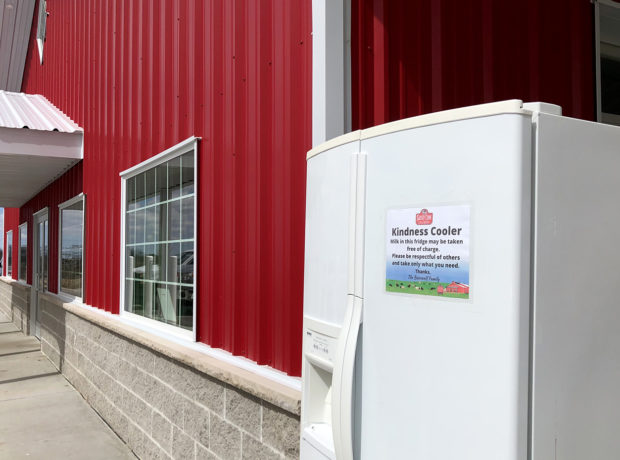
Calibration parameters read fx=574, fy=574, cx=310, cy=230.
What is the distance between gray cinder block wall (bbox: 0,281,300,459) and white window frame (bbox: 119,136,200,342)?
0.13 m

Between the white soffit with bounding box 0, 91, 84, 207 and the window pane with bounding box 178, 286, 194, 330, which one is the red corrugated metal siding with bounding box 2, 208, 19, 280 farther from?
the window pane with bounding box 178, 286, 194, 330

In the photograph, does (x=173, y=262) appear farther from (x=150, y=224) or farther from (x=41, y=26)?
(x=41, y=26)

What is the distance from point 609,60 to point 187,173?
3470 millimetres

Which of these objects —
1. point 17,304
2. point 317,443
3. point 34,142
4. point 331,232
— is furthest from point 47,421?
point 17,304

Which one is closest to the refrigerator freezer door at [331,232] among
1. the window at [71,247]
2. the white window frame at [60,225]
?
the white window frame at [60,225]

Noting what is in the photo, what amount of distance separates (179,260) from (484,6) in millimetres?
3119

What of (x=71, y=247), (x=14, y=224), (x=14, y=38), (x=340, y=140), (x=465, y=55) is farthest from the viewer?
(x=14, y=224)

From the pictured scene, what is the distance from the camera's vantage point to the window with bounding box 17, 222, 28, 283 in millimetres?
15391

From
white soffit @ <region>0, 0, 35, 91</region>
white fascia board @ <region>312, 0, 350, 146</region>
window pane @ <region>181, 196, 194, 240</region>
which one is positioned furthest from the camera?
white soffit @ <region>0, 0, 35, 91</region>

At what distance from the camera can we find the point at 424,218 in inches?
64.6

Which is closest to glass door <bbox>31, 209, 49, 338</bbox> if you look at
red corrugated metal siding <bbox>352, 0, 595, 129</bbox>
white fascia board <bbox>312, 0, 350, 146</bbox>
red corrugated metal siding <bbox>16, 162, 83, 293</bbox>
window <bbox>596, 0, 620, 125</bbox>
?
red corrugated metal siding <bbox>16, 162, 83, 293</bbox>

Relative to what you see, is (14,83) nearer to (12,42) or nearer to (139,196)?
(12,42)

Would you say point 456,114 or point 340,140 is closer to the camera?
point 456,114

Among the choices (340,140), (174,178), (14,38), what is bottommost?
(340,140)
